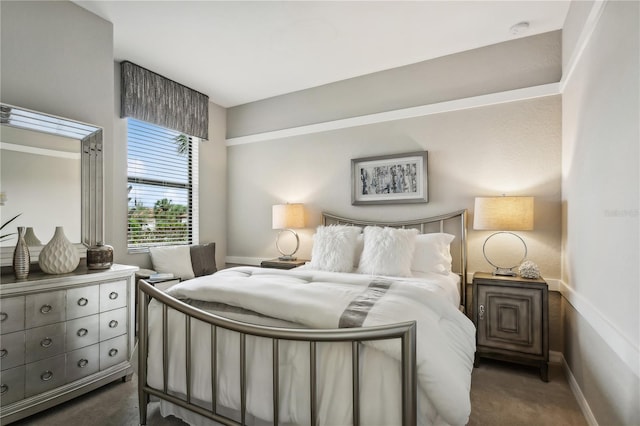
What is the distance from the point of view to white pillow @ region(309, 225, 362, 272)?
2.87 meters

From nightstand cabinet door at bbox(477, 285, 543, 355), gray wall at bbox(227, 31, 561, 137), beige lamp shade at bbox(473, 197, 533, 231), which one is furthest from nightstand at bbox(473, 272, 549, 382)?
gray wall at bbox(227, 31, 561, 137)

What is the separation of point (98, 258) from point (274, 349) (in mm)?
1810

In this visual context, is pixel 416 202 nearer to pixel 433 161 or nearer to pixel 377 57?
pixel 433 161

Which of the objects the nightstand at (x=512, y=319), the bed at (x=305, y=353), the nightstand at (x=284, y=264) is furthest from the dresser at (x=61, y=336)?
the nightstand at (x=512, y=319)

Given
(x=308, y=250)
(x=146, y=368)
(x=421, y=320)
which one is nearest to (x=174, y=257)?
(x=308, y=250)

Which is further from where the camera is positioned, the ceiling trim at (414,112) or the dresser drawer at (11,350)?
the ceiling trim at (414,112)

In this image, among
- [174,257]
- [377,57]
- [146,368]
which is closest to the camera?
[146,368]

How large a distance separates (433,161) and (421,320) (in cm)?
223

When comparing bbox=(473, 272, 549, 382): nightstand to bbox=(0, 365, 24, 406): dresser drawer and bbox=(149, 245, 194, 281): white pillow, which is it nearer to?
bbox=(149, 245, 194, 281): white pillow

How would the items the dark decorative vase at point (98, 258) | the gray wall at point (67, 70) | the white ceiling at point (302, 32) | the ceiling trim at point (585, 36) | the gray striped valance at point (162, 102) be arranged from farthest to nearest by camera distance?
the gray striped valance at point (162, 102)
the white ceiling at point (302, 32)
the dark decorative vase at point (98, 258)
the gray wall at point (67, 70)
the ceiling trim at point (585, 36)

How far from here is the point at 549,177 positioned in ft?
8.88

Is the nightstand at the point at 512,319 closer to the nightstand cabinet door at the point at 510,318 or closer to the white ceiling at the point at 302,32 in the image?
the nightstand cabinet door at the point at 510,318

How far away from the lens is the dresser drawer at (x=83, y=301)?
2.06 m

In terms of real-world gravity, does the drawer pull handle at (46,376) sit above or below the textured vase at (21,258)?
below
